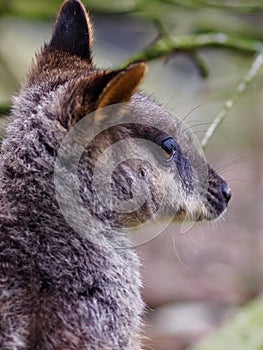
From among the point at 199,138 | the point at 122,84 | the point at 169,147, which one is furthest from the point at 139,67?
the point at 199,138

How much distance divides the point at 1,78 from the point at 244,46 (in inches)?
65.7

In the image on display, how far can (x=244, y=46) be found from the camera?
178 inches

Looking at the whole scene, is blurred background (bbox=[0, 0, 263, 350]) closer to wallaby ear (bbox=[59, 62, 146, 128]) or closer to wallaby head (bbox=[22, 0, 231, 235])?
wallaby head (bbox=[22, 0, 231, 235])

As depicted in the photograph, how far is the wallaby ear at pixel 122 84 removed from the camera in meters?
2.77

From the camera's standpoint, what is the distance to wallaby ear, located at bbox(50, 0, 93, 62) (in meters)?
3.54

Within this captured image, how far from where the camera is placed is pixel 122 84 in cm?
280

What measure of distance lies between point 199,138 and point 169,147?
1.57m

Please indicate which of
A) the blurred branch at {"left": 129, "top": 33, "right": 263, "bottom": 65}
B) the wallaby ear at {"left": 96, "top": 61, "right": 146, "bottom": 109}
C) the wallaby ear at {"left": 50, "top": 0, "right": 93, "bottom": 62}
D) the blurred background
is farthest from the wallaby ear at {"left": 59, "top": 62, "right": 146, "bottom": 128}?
the blurred branch at {"left": 129, "top": 33, "right": 263, "bottom": 65}

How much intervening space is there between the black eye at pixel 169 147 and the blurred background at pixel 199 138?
482 mm

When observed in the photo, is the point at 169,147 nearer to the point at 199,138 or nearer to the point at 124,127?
the point at 124,127

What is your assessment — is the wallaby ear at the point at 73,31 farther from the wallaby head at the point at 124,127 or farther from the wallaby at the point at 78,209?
the wallaby at the point at 78,209

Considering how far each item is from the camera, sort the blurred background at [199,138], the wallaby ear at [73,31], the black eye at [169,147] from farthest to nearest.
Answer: the blurred background at [199,138] < the wallaby ear at [73,31] < the black eye at [169,147]

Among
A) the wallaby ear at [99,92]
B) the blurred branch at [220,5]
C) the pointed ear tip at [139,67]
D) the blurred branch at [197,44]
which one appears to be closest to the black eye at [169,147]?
the wallaby ear at [99,92]

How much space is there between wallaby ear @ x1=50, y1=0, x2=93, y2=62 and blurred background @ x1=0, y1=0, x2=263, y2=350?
500 mm
